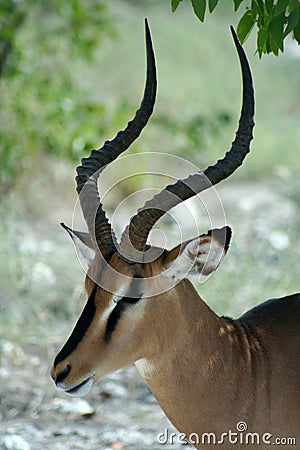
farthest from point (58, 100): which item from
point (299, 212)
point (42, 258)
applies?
point (299, 212)

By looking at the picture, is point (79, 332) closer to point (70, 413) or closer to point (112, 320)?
point (112, 320)

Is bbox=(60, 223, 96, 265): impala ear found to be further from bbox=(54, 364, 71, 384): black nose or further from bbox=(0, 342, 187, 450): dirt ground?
bbox=(0, 342, 187, 450): dirt ground

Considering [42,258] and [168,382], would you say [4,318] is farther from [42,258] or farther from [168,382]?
[168,382]

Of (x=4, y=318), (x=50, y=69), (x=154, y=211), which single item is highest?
(x=50, y=69)

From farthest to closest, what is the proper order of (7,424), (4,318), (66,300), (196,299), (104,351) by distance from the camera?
(66,300)
(4,318)
(7,424)
(196,299)
(104,351)

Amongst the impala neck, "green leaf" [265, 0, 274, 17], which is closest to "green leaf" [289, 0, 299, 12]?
"green leaf" [265, 0, 274, 17]

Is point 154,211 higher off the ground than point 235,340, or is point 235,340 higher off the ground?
point 154,211

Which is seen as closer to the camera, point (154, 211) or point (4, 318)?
point (154, 211)

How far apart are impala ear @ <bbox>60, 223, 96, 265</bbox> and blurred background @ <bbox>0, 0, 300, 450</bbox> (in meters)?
1.67

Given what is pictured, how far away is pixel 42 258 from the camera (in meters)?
7.82

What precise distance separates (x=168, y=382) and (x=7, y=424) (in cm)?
208

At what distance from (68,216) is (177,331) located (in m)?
6.88

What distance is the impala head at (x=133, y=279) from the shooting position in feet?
10.2

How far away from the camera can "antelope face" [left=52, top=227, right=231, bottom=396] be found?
3.10 m
